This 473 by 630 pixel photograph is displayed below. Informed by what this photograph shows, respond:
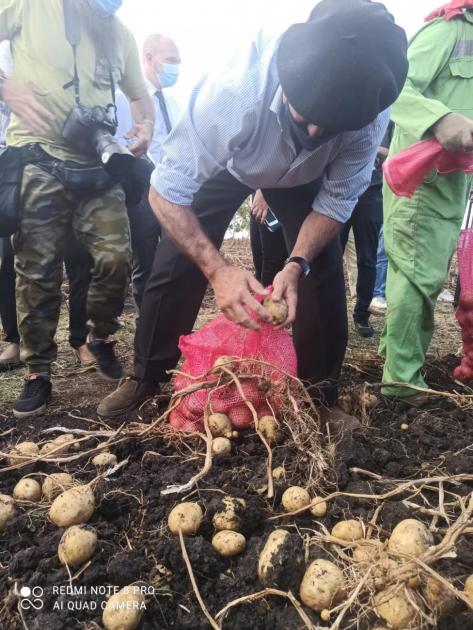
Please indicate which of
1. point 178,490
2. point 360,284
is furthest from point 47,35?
point 360,284

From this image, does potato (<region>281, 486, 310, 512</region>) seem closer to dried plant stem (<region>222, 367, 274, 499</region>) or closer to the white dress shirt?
dried plant stem (<region>222, 367, 274, 499</region>)

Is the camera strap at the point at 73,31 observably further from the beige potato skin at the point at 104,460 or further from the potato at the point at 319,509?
the potato at the point at 319,509

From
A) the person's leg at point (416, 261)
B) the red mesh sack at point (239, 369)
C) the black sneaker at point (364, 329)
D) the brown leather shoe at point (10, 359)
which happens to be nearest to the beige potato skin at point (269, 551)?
the red mesh sack at point (239, 369)

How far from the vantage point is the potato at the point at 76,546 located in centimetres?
144

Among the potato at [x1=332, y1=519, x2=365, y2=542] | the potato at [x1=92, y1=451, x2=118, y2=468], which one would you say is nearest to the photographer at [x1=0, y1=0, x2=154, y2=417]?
the potato at [x1=92, y1=451, x2=118, y2=468]

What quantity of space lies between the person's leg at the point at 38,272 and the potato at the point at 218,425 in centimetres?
113

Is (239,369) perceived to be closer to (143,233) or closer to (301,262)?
(301,262)

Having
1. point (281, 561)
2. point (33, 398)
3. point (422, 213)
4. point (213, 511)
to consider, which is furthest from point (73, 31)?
point (281, 561)

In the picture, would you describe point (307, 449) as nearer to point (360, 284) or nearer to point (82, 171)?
point (82, 171)

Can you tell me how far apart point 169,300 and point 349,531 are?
1422mm

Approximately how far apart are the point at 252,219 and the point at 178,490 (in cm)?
201

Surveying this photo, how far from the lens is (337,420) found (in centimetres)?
233

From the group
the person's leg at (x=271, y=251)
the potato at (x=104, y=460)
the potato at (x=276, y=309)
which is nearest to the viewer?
the potato at (x=104, y=460)

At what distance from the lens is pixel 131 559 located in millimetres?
1412
